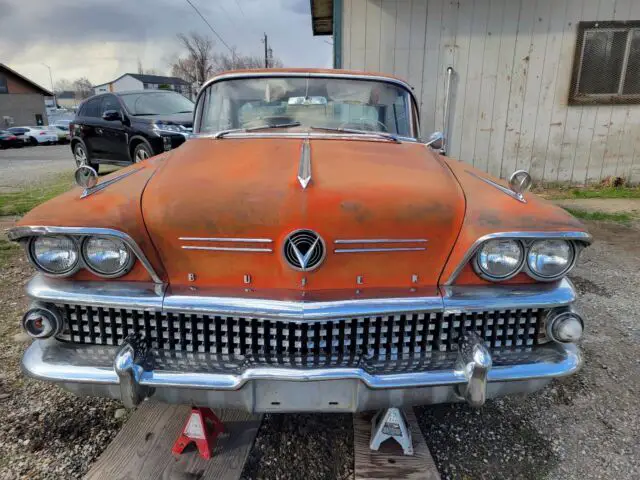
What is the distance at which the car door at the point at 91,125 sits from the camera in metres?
9.18

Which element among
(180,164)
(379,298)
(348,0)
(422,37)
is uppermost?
(348,0)

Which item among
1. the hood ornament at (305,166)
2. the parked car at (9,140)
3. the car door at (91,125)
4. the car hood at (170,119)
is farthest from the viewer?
the parked car at (9,140)

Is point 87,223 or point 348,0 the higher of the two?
point 348,0

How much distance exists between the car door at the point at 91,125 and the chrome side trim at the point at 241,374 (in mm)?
8350

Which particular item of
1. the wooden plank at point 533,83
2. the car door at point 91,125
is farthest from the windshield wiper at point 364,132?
the car door at point 91,125

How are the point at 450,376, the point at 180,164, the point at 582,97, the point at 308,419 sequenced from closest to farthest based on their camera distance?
the point at 450,376 → the point at 180,164 → the point at 308,419 → the point at 582,97

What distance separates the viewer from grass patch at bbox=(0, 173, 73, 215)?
7.15 m

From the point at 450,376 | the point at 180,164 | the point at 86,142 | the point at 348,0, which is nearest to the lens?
the point at 450,376

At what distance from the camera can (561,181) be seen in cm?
830

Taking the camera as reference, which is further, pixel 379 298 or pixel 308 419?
pixel 308 419

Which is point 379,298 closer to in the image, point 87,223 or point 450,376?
point 450,376

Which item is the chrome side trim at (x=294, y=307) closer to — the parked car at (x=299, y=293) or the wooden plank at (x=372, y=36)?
the parked car at (x=299, y=293)

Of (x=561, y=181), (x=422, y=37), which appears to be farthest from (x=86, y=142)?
(x=561, y=181)

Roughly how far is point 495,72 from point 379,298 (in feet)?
23.7
